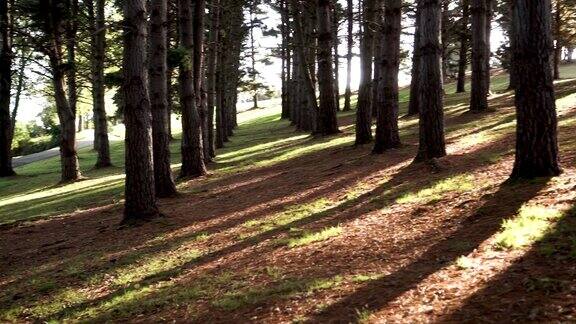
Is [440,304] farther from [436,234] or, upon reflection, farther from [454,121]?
[454,121]

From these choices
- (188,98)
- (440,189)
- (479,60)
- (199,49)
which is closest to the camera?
(440,189)

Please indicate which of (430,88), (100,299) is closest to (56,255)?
(100,299)

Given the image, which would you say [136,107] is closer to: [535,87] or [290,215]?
[290,215]

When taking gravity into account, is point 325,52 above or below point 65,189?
above

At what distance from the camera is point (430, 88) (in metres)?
10.2

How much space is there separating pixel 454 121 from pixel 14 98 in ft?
116

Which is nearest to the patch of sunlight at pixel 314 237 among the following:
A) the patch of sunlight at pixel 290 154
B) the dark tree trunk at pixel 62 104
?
the patch of sunlight at pixel 290 154

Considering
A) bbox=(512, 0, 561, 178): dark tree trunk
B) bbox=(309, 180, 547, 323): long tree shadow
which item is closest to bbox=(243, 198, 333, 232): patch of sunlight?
bbox=(309, 180, 547, 323): long tree shadow

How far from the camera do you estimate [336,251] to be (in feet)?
21.6

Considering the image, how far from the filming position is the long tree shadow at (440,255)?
4.74m

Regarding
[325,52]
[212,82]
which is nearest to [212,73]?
[212,82]

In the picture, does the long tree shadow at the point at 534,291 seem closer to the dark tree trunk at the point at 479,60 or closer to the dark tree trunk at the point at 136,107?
the dark tree trunk at the point at 136,107

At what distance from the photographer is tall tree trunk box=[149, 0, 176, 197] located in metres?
12.8

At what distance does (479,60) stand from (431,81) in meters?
9.60
